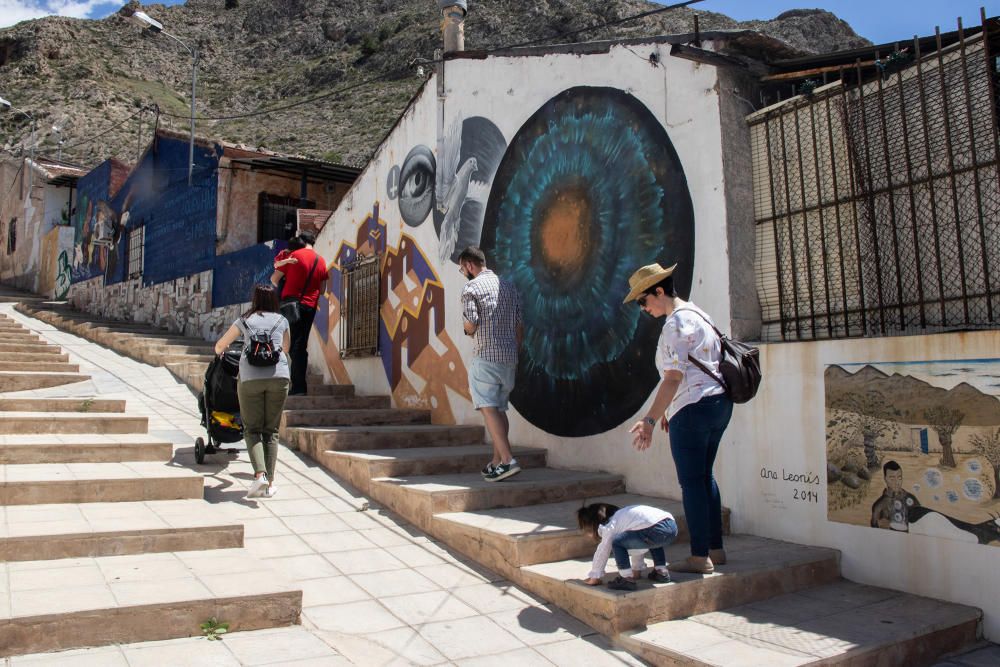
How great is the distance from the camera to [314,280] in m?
7.32

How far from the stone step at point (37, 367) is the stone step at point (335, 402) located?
340 centimetres

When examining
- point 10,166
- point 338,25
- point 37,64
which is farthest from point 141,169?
point 338,25

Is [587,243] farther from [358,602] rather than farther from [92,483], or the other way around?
[92,483]

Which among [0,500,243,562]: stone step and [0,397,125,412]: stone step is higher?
[0,397,125,412]: stone step

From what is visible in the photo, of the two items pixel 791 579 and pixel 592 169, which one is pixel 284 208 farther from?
pixel 791 579

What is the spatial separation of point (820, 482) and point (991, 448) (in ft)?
3.11

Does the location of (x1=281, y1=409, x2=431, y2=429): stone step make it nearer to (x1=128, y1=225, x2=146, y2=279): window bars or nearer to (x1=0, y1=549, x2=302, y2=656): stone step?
(x1=0, y1=549, x2=302, y2=656): stone step

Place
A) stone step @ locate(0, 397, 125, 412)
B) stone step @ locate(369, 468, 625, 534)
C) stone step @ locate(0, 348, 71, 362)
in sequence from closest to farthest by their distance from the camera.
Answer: stone step @ locate(369, 468, 625, 534), stone step @ locate(0, 397, 125, 412), stone step @ locate(0, 348, 71, 362)

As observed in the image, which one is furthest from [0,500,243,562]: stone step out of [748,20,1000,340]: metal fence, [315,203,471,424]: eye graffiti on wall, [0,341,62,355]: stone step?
[0,341,62,355]: stone step

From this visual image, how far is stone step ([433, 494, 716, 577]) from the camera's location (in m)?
4.16

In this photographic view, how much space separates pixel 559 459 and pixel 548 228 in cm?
199

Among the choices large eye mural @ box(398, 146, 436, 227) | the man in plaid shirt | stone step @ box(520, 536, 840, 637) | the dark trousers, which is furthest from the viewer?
large eye mural @ box(398, 146, 436, 227)

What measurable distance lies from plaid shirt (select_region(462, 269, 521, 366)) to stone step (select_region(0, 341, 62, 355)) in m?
7.78

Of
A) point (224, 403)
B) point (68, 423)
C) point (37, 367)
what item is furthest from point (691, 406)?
point (37, 367)
